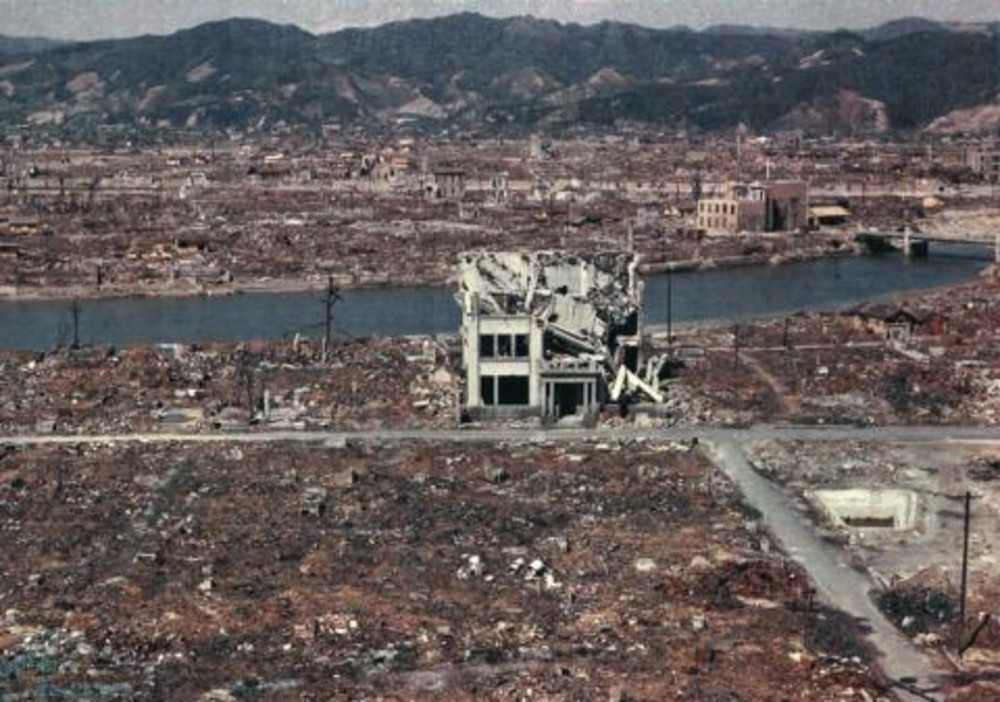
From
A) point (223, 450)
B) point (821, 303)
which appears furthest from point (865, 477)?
point (821, 303)

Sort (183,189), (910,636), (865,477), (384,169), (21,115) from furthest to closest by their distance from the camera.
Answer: (21,115) < (384,169) < (183,189) < (865,477) < (910,636)

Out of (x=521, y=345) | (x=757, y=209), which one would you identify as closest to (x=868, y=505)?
(x=521, y=345)

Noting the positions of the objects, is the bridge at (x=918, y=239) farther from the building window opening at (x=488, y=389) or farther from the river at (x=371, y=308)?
the building window opening at (x=488, y=389)

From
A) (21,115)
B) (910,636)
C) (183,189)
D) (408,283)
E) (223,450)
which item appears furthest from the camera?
(21,115)

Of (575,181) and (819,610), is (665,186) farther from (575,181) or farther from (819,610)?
(819,610)

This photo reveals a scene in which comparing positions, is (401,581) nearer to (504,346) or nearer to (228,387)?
(504,346)

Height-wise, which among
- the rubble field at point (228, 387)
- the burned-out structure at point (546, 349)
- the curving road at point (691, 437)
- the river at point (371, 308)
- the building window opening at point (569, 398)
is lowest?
the river at point (371, 308)

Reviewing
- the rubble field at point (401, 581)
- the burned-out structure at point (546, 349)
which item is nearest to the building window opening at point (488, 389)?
the burned-out structure at point (546, 349)
